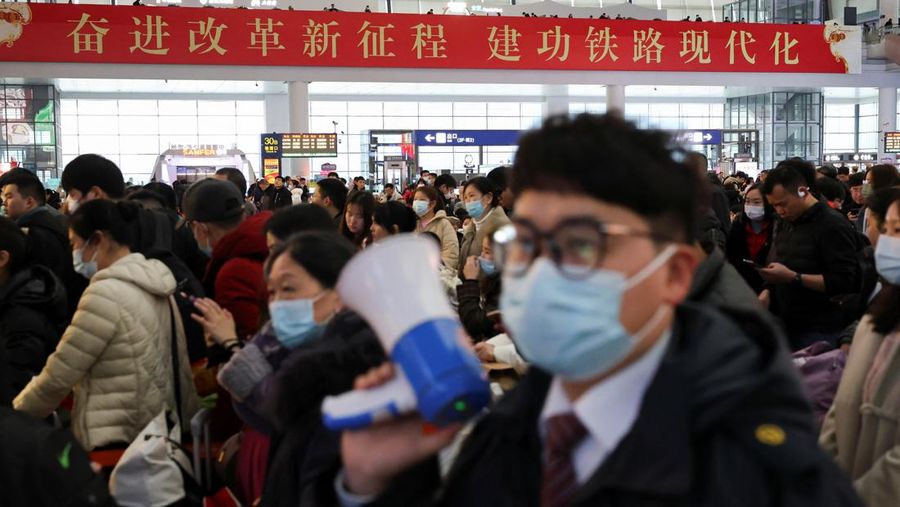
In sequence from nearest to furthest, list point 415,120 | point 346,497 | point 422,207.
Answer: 1. point 346,497
2. point 422,207
3. point 415,120

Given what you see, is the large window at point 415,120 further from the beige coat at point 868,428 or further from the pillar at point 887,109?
the beige coat at point 868,428

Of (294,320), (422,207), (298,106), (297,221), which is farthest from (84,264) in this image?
(298,106)

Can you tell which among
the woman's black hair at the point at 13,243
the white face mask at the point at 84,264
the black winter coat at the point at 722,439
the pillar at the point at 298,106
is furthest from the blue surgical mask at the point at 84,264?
the pillar at the point at 298,106

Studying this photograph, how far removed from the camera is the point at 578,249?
1113mm

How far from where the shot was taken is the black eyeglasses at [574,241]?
1098mm

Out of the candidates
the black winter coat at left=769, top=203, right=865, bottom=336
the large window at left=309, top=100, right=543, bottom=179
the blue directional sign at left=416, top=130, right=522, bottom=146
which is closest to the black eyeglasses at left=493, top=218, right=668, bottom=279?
the black winter coat at left=769, top=203, right=865, bottom=336

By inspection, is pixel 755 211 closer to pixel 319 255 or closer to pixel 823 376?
pixel 823 376

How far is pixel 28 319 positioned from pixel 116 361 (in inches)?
26.5

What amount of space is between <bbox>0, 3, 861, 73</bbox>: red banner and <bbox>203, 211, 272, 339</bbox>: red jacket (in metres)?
17.2

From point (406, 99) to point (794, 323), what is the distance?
103ft

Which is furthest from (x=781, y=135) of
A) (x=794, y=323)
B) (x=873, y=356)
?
(x=873, y=356)

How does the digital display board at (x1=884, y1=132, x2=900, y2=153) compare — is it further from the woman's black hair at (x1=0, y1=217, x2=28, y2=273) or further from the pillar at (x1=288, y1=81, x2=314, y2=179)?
the woman's black hair at (x1=0, y1=217, x2=28, y2=273)

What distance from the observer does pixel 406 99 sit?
117ft

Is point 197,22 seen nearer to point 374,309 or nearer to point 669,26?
point 669,26
